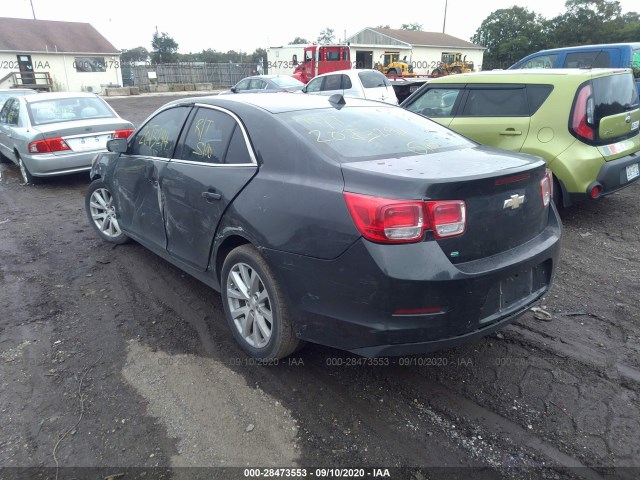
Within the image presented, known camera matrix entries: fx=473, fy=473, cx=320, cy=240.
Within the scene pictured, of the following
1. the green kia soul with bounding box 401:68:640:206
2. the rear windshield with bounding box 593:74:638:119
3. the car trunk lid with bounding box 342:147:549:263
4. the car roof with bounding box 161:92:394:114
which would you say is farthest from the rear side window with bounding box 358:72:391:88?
the car trunk lid with bounding box 342:147:549:263

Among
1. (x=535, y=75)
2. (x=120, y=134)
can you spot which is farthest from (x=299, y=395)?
(x=120, y=134)

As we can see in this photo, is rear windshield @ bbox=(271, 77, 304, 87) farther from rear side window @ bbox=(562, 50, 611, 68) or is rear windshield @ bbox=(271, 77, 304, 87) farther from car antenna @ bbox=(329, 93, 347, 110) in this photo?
car antenna @ bbox=(329, 93, 347, 110)

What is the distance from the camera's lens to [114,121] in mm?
8312

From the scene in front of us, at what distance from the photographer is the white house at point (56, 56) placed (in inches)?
1557

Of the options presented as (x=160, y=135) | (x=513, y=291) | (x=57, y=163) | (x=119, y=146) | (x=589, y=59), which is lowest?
(x=57, y=163)

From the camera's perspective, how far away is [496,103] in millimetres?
5887

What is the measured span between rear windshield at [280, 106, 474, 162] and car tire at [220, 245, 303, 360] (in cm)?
82

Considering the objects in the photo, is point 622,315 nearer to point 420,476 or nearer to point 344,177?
point 420,476

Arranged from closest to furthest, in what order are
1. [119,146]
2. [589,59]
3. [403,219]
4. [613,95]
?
[403,219] < [119,146] < [613,95] < [589,59]

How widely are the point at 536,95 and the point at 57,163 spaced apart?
7.19 metres

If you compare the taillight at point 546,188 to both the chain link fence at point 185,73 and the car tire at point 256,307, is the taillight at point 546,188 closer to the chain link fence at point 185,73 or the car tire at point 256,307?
the car tire at point 256,307

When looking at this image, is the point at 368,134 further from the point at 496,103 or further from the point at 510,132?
the point at 496,103

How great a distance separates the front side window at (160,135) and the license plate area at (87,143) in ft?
13.0

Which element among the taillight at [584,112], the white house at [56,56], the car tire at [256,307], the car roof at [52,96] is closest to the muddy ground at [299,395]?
the car tire at [256,307]
